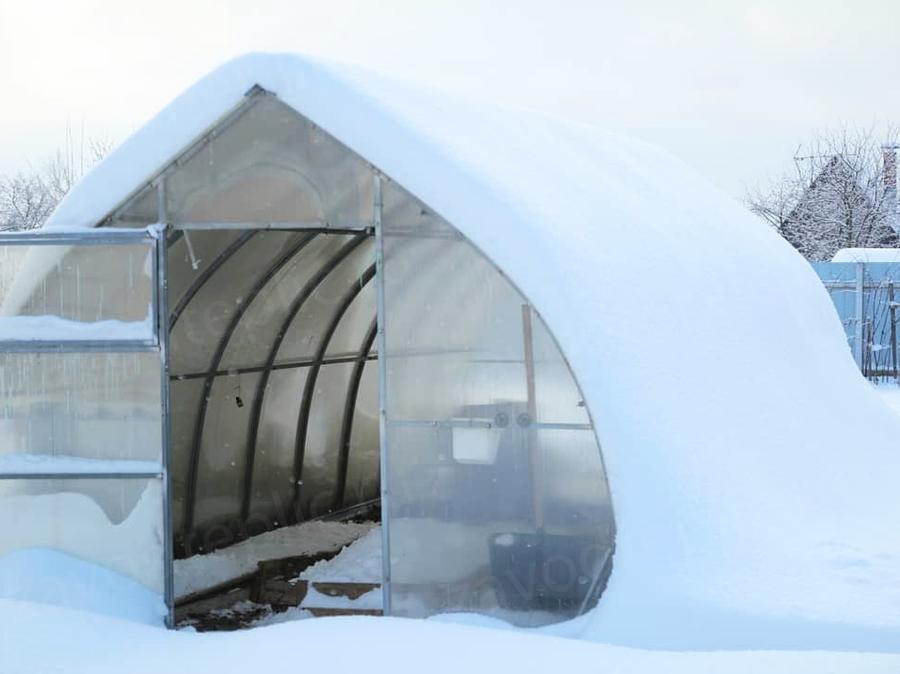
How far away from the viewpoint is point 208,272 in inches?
355

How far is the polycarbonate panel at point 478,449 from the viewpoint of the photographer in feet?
22.0

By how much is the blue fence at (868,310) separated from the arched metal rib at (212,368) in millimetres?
13341

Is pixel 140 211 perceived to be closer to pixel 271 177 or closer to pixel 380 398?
pixel 271 177

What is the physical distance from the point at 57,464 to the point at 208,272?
202 cm

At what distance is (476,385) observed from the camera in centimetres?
693

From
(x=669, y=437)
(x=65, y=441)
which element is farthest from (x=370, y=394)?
(x=669, y=437)

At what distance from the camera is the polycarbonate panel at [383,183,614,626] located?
6.71 metres

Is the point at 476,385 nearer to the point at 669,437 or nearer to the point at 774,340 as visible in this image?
the point at 669,437

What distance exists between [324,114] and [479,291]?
4.43 feet

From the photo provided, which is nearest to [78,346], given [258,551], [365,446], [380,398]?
[380,398]

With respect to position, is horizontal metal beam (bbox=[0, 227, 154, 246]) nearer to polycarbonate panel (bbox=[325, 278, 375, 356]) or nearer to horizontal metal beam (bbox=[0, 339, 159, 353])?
horizontal metal beam (bbox=[0, 339, 159, 353])

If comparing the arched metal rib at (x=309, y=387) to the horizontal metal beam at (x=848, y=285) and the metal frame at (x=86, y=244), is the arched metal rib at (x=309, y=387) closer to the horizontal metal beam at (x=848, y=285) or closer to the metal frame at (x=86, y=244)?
the metal frame at (x=86, y=244)

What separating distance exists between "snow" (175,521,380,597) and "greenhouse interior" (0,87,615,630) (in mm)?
246

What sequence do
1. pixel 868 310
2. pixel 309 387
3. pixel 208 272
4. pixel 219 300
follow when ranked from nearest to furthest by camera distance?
pixel 208 272, pixel 219 300, pixel 309 387, pixel 868 310
